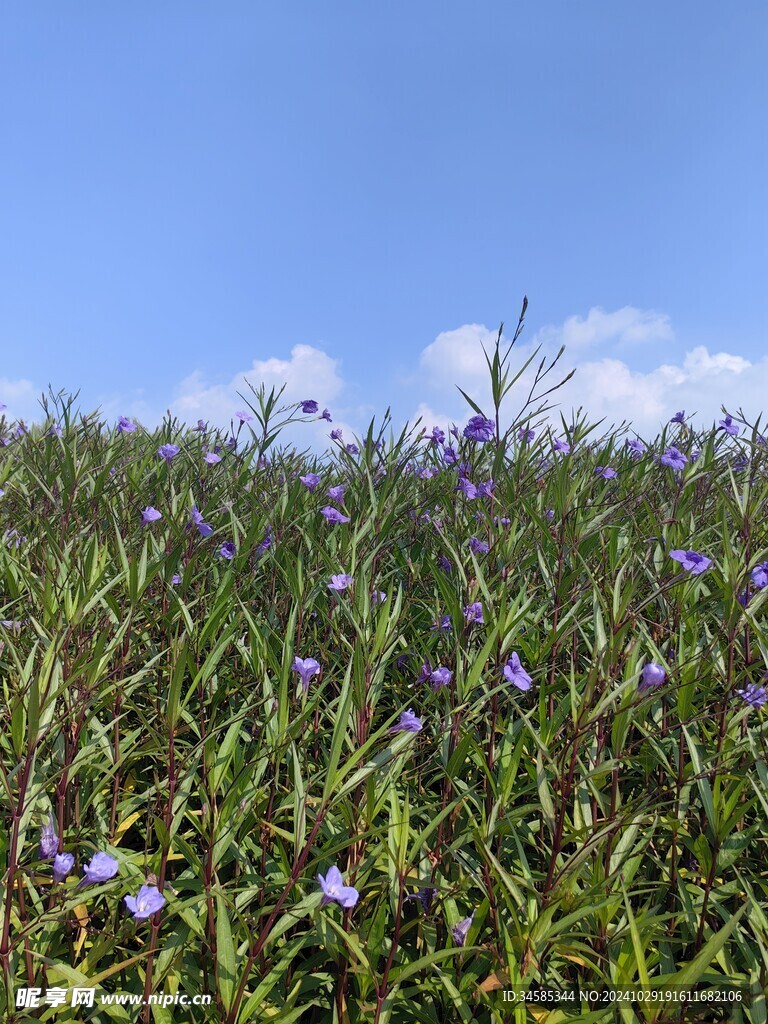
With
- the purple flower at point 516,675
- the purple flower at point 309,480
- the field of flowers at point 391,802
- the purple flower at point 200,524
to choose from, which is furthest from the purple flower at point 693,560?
the purple flower at point 309,480

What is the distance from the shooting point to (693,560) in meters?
2.10

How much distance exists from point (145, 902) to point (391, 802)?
0.57m

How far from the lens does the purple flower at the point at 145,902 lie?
1294 mm

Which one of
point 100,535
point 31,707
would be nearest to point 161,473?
point 100,535

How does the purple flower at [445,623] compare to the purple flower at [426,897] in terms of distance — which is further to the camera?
the purple flower at [445,623]

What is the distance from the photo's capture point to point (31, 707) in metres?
1.26

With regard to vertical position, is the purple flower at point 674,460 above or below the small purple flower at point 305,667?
above

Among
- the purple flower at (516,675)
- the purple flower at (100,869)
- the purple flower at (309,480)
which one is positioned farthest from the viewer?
the purple flower at (309,480)

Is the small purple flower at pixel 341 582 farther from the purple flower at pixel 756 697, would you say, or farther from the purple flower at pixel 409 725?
the purple flower at pixel 756 697

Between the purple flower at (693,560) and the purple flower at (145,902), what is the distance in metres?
1.69

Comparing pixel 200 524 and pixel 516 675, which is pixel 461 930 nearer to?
pixel 516 675

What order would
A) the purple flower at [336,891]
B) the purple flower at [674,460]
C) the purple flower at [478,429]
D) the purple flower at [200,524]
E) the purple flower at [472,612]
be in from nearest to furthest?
the purple flower at [336,891], the purple flower at [472,612], the purple flower at [200,524], the purple flower at [478,429], the purple flower at [674,460]

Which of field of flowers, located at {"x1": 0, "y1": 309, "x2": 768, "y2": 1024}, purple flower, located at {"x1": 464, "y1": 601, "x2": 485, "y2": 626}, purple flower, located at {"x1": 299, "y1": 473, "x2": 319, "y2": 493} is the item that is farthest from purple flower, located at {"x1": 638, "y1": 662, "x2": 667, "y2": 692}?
purple flower, located at {"x1": 299, "y1": 473, "x2": 319, "y2": 493}

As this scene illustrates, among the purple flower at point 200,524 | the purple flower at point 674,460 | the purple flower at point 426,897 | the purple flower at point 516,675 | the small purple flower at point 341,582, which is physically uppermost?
the purple flower at point 674,460
